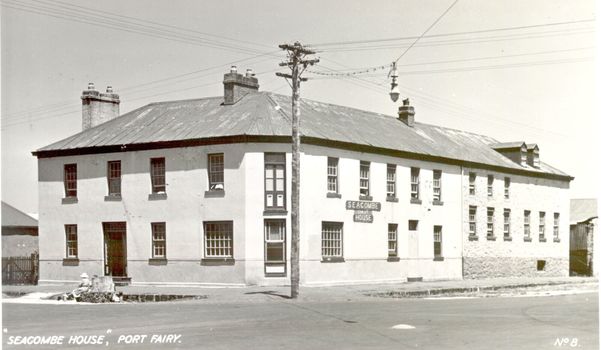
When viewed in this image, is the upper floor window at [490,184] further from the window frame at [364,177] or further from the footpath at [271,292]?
the window frame at [364,177]

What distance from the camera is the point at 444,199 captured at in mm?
42156

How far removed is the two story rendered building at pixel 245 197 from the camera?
32844 mm

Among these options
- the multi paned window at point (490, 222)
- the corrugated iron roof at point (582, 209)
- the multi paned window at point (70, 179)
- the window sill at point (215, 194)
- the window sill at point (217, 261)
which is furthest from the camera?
the corrugated iron roof at point (582, 209)

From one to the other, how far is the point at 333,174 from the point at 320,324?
61.7ft

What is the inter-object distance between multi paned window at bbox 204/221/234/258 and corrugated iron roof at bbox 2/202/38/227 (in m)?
19.7

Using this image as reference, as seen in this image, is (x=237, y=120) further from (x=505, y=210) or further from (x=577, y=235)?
(x=577, y=235)

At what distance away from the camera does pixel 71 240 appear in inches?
1462

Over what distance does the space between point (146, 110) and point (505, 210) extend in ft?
72.3

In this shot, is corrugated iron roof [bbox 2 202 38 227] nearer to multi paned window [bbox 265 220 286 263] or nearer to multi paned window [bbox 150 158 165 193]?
multi paned window [bbox 150 158 165 193]

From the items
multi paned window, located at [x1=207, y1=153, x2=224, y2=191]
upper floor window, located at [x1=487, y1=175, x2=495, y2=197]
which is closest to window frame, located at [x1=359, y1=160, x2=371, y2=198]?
multi paned window, located at [x1=207, y1=153, x2=224, y2=191]

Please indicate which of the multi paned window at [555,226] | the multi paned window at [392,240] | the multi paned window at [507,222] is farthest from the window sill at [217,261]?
the multi paned window at [555,226]

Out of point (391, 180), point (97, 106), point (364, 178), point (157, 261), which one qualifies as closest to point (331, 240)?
point (364, 178)

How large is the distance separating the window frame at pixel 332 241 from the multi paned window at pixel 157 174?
727 centimetres

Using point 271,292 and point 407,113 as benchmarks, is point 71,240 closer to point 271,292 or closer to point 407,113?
point 271,292
